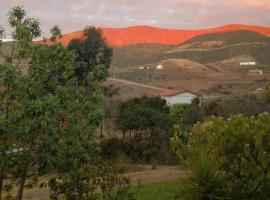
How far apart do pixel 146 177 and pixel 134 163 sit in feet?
23.6

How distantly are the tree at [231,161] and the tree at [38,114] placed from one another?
1.91 meters

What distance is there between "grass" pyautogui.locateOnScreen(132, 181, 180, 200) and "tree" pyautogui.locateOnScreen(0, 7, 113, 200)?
21.2 feet

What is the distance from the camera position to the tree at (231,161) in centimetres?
898

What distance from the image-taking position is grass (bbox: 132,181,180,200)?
15.8m

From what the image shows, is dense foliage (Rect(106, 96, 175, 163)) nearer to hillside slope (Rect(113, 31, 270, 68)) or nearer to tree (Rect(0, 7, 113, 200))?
tree (Rect(0, 7, 113, 200))

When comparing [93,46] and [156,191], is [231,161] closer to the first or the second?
[156,191]

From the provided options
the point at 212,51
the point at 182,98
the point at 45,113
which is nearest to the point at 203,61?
the point at 212,51

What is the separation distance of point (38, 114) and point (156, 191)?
10.2 m

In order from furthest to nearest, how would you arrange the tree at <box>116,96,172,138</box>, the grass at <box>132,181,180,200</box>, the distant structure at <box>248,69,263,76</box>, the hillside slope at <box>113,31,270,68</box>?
the hillside slope at <box>113,31,270,68</box>
the distant structure at <box>248,69,263,76</box>
the tree at <box>116,96,172,138</box>
the grass at <box>132,181,180,200</box>

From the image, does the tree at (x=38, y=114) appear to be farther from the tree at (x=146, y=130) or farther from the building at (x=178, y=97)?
the building at (x=178, y=97)

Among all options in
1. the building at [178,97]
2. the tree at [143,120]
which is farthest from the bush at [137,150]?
the building at [178,97]

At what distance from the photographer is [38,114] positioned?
776 cm

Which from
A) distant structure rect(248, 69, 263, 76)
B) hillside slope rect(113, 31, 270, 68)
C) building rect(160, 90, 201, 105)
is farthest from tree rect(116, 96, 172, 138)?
hillside slope rect(113, 31, 270, 68)


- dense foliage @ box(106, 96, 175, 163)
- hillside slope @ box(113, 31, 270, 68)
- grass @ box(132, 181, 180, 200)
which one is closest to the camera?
grass @ box(132, 181, 180, 200)
